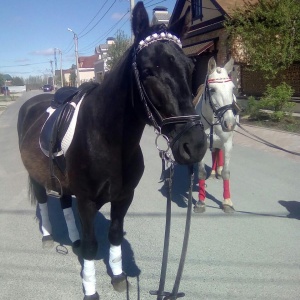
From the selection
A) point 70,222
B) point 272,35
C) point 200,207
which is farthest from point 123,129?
point 272,35

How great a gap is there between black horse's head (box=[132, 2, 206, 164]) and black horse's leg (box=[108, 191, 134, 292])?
123cm

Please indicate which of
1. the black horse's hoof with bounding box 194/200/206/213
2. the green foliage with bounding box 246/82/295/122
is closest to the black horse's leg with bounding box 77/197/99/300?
the black horse's hoof with bounding box 194/200/206/213

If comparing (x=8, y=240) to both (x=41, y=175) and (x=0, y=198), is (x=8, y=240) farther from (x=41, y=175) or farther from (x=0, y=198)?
(x=0, y=198)

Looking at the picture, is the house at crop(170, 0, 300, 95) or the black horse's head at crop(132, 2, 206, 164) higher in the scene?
the house at crop(170, 0, 300, 95)

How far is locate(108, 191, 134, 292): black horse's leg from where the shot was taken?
3.05 meters

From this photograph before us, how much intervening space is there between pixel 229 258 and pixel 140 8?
2.68 meters

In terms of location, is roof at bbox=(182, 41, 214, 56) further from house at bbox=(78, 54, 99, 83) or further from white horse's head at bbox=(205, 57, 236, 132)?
house at bbox=(78, 54, 99, 83)

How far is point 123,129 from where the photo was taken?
243cm

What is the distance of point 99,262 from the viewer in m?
3.59

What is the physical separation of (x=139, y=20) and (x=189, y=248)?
265 cm

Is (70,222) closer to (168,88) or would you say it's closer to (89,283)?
(89,283)

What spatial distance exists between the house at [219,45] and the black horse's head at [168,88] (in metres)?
14.4

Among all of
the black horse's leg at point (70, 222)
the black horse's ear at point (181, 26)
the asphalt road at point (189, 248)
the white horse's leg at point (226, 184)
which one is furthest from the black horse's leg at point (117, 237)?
the white horse's leg at point (226, 184)

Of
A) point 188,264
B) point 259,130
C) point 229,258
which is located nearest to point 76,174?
point 188,264
